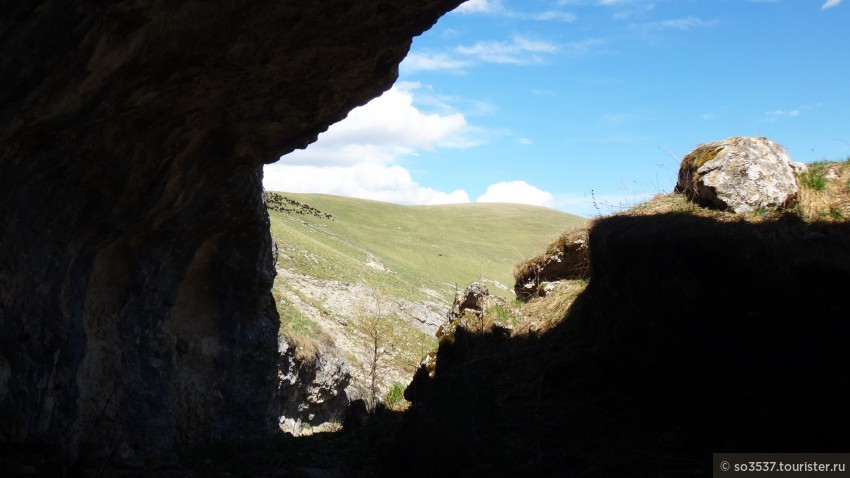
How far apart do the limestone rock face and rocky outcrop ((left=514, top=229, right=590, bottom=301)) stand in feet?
8.46

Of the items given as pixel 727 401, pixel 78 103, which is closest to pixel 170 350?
pixel 78 103

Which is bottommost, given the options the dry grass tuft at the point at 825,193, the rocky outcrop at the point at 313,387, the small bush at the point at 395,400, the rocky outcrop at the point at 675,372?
the rocky outcrop at the point at 313,387

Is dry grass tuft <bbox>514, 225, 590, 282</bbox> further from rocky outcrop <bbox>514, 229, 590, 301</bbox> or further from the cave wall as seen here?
the cave wall

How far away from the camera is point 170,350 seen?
34.6ft

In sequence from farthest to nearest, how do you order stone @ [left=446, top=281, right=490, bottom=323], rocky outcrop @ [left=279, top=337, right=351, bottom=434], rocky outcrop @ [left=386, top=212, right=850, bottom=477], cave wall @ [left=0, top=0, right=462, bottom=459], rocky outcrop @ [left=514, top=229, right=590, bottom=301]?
rocky outcrop @ [left=279, top=337, right=351, bottom=434] → stone @ [left=446, top=281, right=490, bottom=323] → rocky outcrop @ [left=514, top=229, right=590, bottom=301] → rocky outcrop @ [left=386, top=212, right=850, bottom=477] → cave wall @ [left=0, top=0, right=462, bottom=459]

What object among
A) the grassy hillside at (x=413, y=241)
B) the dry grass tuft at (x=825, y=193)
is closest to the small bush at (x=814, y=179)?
the dry grass tuft at (x=825, y=193)

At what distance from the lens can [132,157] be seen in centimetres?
742

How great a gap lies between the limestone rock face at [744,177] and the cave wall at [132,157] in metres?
4.39

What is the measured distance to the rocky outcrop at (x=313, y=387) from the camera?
1789 cm

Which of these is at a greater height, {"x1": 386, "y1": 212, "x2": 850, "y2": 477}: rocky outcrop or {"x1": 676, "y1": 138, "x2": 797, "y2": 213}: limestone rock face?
{"x1": 676, "y1": 138, "x2": 797, "y2": 213}: limestone rock face

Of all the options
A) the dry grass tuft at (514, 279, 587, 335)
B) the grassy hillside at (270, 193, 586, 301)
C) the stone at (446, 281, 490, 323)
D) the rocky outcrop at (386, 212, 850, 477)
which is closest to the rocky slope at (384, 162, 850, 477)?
the rocky outcrop at (386, 212, 850, 477)

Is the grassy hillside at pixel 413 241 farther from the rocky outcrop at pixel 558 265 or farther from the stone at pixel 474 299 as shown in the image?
the rocky outcrop at pixel 558 265

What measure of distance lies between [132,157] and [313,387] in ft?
42.4

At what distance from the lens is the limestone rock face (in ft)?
27.0
